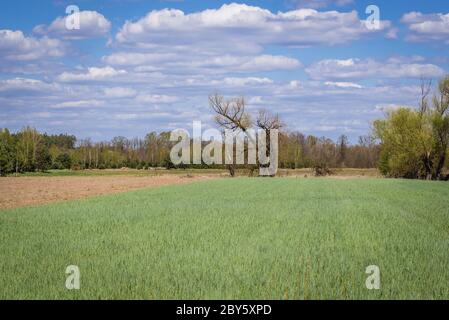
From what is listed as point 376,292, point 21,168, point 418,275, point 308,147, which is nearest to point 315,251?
point 418,275

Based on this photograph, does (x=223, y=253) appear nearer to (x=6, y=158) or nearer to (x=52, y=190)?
(x=52, y=190)

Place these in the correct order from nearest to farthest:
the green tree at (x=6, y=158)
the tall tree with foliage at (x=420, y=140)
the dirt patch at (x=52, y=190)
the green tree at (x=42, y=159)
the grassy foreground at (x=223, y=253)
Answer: the grassy foreground at (x=223, y=253) → the dirt patch at (x=52, y=190) → the tall tree with foliage at (x=420, y=140) → the green tree at (x=6, y=158) → the green tree at (x=42, y=159)

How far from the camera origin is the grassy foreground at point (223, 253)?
8.66 metres

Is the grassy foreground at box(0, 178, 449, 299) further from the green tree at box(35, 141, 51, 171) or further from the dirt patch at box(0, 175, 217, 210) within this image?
the green tree at box(35, 141, 51, 171)

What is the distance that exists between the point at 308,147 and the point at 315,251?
354 ft

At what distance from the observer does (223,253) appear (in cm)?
1163

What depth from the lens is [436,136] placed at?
58.1 metres

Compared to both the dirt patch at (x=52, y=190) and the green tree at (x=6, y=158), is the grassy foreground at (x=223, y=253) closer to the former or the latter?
the dirt patch at (x=52, y=190)

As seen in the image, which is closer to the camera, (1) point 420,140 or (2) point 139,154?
(1) point 420,140

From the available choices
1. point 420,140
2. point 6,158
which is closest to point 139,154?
point 6,158

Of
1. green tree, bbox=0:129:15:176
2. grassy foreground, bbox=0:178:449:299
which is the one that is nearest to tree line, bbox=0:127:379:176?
green tree, bbox=0:129:15:176

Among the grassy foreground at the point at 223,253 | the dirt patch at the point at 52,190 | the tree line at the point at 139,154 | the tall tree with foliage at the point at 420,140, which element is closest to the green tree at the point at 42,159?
the tree line at the point at 139,154

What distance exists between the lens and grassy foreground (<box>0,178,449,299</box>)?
8656 millimetres
